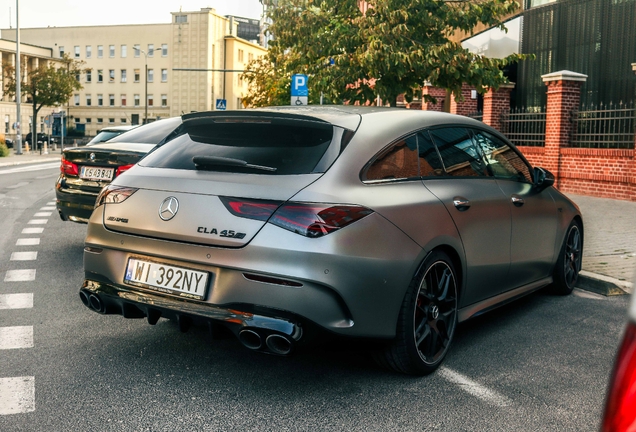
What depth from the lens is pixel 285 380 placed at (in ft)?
14.4

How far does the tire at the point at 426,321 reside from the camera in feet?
14.0

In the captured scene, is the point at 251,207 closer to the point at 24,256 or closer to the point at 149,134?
the point at 149,134

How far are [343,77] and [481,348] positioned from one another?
10.7 metres

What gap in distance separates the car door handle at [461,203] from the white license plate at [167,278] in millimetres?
1614

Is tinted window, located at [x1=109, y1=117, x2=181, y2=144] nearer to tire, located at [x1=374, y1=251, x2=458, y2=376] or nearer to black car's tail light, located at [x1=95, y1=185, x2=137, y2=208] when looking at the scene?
black car's tail light, located at [x1=95, y1=185, x2=137, y2=208]

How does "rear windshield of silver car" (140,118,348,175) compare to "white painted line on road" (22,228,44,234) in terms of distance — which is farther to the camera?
"white painted line on road" (22,228,44,234)

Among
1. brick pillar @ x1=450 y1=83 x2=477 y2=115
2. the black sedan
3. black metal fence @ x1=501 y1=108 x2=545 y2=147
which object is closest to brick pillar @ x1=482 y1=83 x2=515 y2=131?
black metal fence @ x1=501 y1=108 x2=545 y2=147

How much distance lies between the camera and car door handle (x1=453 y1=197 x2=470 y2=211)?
15.7ft

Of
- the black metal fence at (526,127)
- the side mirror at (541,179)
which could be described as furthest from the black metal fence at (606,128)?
the side mirror at (541,179)

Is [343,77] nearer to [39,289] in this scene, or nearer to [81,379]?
[39,289]

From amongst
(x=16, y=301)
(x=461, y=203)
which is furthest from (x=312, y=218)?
(x=16, y=301)

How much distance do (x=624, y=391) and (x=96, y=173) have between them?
770cm

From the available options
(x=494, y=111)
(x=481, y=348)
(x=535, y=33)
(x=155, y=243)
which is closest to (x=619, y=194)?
(x=494, y=111)

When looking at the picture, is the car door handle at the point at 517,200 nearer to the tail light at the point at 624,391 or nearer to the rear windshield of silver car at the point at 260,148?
the rear windshield of silver car at the point at 260,148
